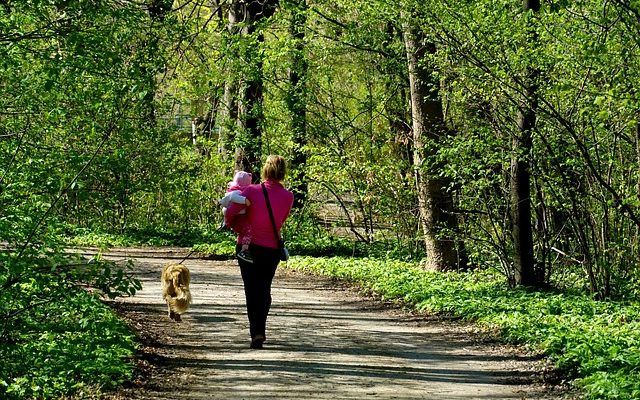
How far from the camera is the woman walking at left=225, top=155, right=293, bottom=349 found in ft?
34.7

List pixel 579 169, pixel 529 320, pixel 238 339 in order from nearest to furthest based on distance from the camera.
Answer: pixel 238 339 < pixel 529 320 < pixel 579 169

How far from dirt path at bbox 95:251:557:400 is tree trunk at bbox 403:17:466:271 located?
4.02m

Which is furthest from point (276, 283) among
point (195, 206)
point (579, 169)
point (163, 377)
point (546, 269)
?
point (195, 206)

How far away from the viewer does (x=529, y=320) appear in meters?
12.4

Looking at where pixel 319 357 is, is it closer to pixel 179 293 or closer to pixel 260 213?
pixel 260 213

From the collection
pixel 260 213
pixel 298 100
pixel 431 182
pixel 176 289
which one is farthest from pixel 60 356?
pixel 298 100

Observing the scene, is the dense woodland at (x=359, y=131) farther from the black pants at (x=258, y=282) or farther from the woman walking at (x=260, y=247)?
the black pants at (x=258, y=282)

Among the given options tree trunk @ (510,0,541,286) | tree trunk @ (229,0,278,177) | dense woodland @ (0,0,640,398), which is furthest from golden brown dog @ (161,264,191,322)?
tree trunk @ (229,0,278,177)

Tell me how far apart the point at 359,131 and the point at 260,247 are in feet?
44.5

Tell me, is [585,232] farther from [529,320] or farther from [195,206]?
[195,206]

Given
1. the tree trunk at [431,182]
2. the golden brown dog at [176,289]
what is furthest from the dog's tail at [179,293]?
the tree trunk at [431,182]

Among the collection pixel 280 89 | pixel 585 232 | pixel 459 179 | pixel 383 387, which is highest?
pixel 280 89

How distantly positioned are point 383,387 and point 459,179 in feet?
28.2

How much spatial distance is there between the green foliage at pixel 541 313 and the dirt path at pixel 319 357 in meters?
0.39
